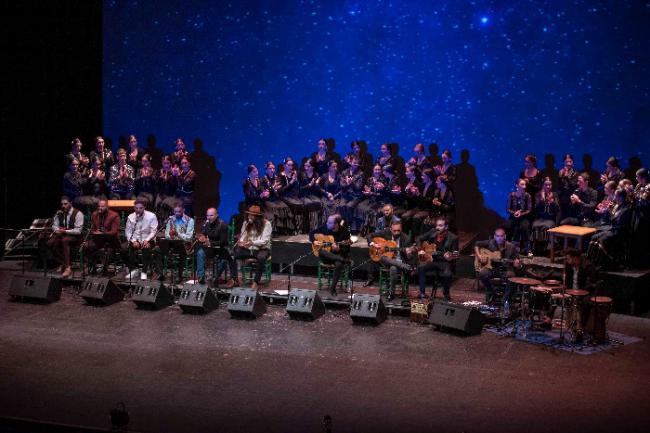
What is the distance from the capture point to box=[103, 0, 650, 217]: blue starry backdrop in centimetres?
1276

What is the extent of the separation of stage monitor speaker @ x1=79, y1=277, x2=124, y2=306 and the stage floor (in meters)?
0.45

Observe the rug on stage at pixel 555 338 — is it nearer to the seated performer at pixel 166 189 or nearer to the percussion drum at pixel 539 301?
the percussion drum at pixel 539 301

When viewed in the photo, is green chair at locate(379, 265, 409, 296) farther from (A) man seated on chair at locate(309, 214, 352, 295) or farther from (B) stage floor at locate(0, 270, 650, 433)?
(B) stage floor at locate(0, 270, 650, 433)

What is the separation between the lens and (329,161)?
13773 mm

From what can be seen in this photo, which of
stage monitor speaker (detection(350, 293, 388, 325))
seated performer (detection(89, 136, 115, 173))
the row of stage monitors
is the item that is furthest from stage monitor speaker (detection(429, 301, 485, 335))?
seated performer (detection(89, 136, 115, 173))

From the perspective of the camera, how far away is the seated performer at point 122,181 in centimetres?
1451

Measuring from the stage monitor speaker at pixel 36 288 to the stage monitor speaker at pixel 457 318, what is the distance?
5299 millimetres

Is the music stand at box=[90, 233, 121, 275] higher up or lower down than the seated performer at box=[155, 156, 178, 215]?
lower down

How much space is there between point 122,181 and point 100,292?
3.89m

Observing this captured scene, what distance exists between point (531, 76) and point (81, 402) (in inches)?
353

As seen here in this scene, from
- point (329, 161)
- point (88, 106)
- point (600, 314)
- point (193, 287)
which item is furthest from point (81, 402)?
point (88, 106)

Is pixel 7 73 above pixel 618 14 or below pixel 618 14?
below

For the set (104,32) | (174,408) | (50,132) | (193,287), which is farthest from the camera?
(104,32)

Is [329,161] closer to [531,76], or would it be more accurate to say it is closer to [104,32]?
[531,76]
